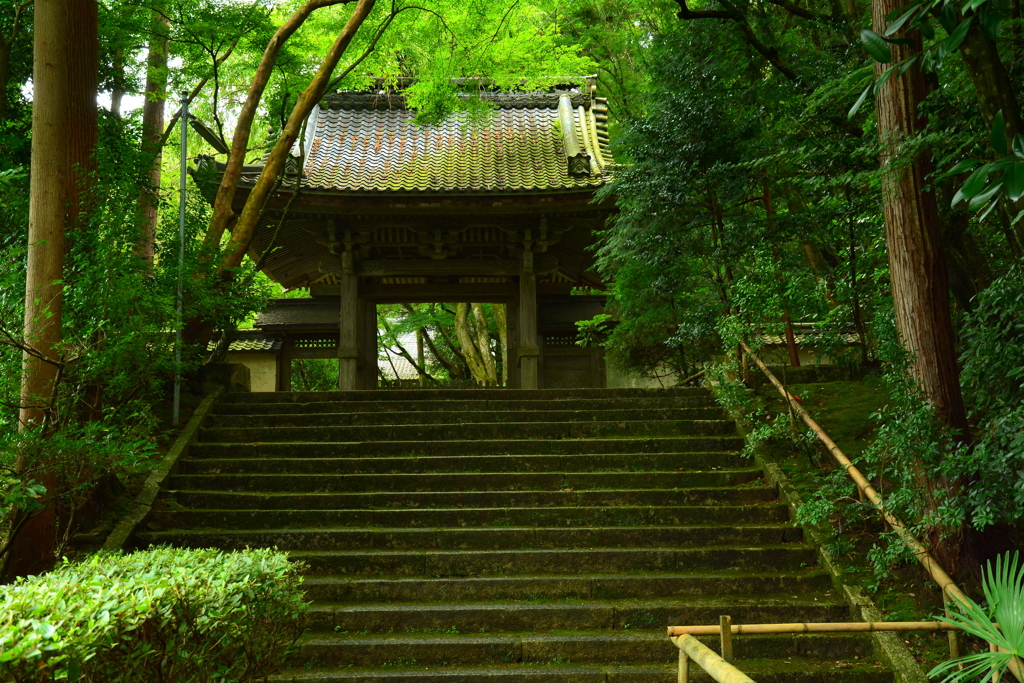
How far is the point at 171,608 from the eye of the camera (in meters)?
2.93

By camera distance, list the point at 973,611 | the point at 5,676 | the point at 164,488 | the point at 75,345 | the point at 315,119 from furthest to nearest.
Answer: the point at 315,119 → the point at 164,488 → the point at 75,345 → the point at 973,611 → the point at 5,676

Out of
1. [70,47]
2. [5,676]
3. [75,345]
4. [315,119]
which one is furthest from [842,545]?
[315,119]

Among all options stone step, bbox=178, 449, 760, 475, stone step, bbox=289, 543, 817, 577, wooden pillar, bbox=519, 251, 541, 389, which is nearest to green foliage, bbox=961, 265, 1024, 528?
stone step, bbox=289, 543, 817, 577

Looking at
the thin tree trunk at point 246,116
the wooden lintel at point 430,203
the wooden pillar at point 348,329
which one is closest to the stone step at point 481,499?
the thin tree trunk at point 246,116

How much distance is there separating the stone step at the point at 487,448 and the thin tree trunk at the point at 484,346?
10.2 metres

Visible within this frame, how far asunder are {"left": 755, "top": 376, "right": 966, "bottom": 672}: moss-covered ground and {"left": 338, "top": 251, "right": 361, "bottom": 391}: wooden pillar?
544 centimetres

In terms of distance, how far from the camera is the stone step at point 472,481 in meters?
6.72

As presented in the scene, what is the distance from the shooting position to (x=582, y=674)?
4.55 m

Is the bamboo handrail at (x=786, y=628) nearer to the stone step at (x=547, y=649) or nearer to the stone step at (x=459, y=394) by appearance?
the stone step at (x=547, y=649)

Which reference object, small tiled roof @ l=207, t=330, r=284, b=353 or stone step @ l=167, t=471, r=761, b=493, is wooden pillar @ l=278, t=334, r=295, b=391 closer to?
small tiled roof @ l=207, t=330, r=284, b=353

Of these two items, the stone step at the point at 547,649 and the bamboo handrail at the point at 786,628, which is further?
the stone step at the point at 547,649

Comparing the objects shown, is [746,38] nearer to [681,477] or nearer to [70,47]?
[681,477]

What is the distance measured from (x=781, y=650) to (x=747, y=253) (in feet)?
12.3

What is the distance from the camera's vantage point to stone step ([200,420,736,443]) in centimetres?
761
